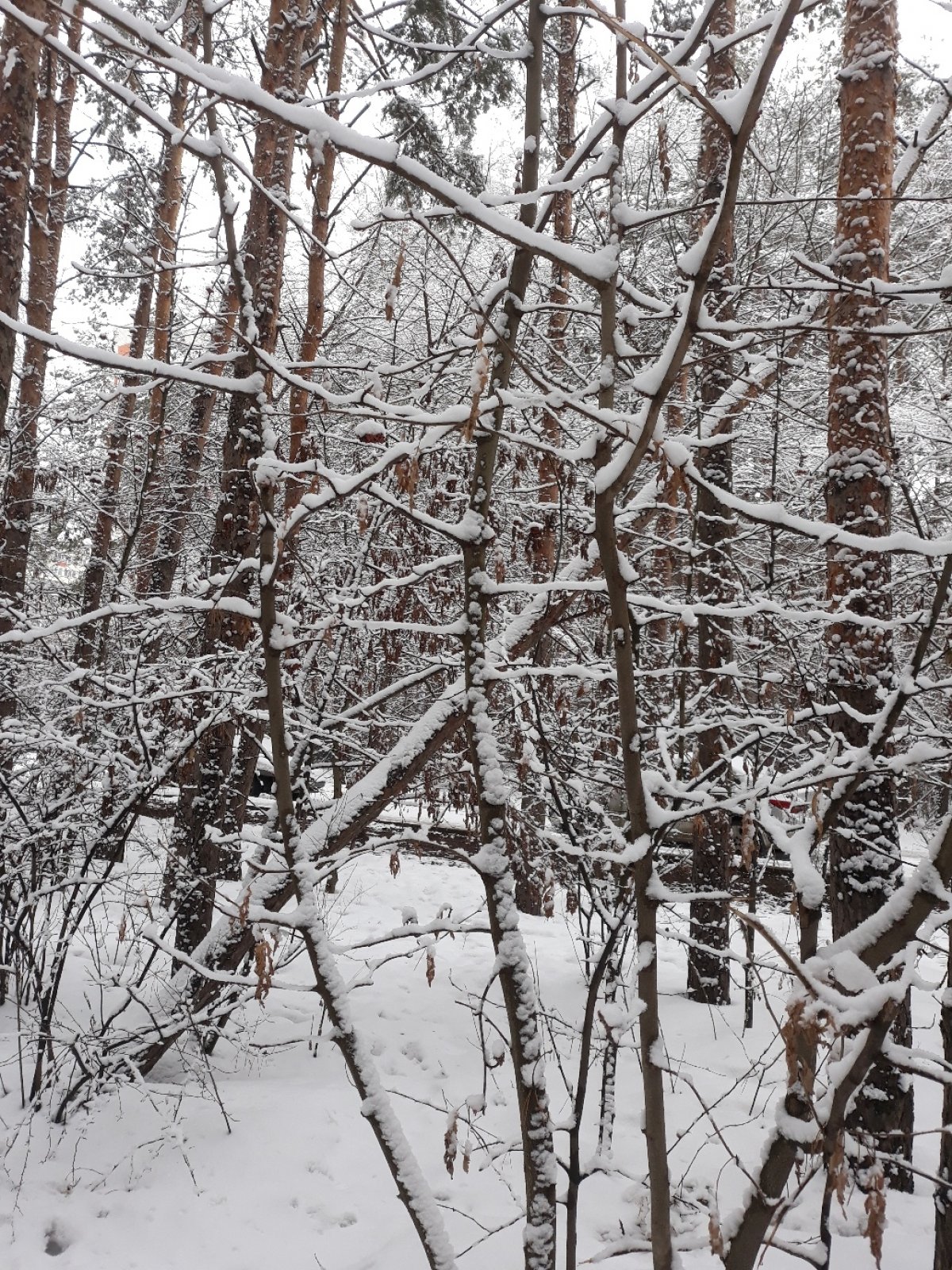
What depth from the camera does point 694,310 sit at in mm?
1373

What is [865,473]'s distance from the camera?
4.21 meters

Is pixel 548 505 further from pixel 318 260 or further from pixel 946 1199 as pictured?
pixel 318 260

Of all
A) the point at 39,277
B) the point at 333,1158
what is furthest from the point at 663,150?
the point at 39,277

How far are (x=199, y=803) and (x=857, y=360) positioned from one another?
4.58 meters

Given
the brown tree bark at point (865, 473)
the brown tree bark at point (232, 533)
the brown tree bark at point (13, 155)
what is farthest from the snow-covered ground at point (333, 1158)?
the brown tree bark at point (13, 155)

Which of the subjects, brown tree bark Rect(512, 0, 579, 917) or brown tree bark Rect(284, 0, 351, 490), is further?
brown tree bark Rect(284, 0, 351, 490)

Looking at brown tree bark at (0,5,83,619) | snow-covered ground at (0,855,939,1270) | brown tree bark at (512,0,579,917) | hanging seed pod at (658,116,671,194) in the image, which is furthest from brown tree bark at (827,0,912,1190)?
brown tree bark at (0,5,83,619)

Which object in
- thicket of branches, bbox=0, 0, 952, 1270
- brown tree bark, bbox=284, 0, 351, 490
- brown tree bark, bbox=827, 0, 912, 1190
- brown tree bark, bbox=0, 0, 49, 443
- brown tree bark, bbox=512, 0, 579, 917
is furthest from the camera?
brown tree bark, bbox=284, 0, 351, 490

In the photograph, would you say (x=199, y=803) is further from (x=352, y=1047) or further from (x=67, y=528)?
(x=67, y=528)

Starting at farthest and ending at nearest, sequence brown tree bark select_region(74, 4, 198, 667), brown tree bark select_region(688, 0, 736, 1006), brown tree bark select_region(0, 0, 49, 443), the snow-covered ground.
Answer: brown tree bark select_region(74, 4, 198, 667), brown tree bark select_region(688, 0, 736, 1006), brown tree bark select_region(0, 0, 49, 443), the snow-covered ground

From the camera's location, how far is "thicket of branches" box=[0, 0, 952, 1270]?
1.48 meters

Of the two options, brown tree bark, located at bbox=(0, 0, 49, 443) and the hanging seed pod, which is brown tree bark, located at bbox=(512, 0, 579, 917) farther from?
brown tree bark, located at bbox=(0, 0, 49, 443)

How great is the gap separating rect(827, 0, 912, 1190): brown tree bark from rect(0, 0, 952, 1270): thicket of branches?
0.02 metres

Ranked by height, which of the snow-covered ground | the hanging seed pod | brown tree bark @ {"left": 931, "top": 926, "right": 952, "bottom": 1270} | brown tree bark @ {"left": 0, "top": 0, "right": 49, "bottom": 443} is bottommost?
the snow-covered ground
